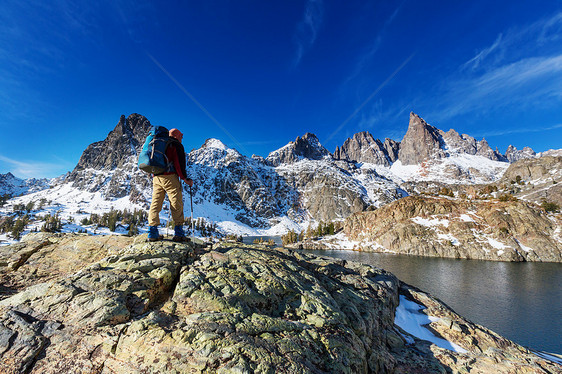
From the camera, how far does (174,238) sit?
10.5 m

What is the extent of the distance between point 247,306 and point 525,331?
1715 inches

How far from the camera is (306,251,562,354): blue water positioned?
101ft

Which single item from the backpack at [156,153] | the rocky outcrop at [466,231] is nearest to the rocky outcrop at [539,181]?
the rocky outcrop at [466,231]

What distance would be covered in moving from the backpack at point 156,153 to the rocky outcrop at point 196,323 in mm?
3110

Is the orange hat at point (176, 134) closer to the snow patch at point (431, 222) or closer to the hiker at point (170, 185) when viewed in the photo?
the hiker at point (170, 185)

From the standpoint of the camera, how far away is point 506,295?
45.1 metres

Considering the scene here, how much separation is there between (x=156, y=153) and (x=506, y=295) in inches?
2541

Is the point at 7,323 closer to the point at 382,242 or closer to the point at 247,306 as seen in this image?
the point at 247,306

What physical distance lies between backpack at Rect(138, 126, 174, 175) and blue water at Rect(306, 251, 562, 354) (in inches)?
1680

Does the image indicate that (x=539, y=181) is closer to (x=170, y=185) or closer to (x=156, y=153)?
(x=170, y=185)

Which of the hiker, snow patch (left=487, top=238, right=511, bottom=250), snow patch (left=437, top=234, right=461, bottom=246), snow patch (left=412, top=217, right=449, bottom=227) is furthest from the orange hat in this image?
snow patch (left=412, top=217, right=449, bottom=227)

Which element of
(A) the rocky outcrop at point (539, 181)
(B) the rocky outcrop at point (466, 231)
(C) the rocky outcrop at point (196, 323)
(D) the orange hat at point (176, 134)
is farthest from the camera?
(A) the rocky outcrop at point (539, 181)

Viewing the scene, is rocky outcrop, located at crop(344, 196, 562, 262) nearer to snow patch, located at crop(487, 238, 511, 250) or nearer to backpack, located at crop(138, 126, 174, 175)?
snow patch, located at crop(487, 238, 511, 250)

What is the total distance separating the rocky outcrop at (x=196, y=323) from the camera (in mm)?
5129
